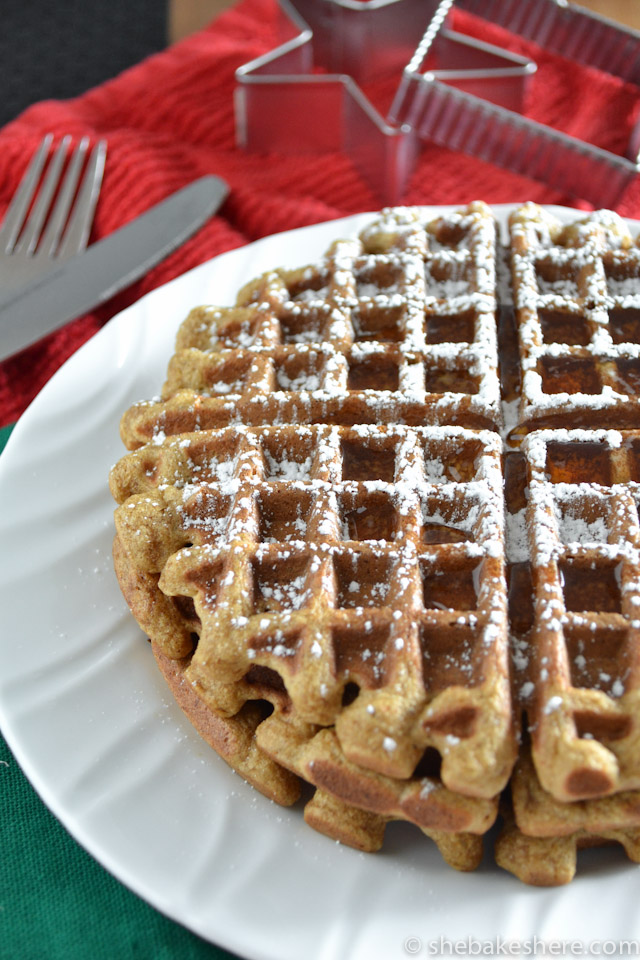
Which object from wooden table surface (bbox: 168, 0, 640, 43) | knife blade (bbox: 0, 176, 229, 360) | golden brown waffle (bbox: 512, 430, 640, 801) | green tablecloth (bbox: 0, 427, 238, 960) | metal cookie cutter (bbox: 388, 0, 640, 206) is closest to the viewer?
golden brown waffle (bbox: 512, 430, 640, 801)

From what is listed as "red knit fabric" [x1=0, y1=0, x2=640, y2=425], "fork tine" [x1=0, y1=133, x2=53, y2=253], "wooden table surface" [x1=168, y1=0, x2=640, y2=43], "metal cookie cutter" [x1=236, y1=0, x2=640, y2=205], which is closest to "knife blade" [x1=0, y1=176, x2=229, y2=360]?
"red knit fabric" [x1=0, y1=0, x2=640, y2=425]

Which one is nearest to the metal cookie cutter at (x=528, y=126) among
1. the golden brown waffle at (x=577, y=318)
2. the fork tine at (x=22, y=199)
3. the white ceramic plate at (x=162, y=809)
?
the golden brown waffle at (x=577, y=318)

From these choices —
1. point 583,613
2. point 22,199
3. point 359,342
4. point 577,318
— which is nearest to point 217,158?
point 22,199

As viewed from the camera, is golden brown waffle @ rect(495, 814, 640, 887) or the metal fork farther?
the metal fork

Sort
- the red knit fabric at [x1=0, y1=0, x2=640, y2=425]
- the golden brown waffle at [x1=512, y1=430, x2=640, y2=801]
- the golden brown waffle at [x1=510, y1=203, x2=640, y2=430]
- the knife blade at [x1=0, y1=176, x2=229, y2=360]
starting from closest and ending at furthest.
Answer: the golden brown waffle at [x1=512, y1=430, x2=640, y2=801], the golden brown waffle at [x1=510, y1=203, x2=640, y2=430], the knife blade at [x1=0, y1=176, x2=229, y2=360], the red knit fabric at [x1=0, y1=0, x2=640, y2=425]

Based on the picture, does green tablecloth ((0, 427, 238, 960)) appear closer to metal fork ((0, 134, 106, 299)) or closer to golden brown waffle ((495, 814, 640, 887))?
golden brown waffle ((495, 814, 640, 887))

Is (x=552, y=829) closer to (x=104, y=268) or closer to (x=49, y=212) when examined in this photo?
(x=104, y=268)

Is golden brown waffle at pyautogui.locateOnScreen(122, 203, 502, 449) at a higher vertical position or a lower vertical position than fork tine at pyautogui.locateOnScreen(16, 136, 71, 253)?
higher

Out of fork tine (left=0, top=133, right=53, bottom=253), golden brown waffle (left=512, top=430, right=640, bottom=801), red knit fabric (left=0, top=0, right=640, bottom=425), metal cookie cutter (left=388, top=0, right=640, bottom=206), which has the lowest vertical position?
fork tine (left=0, top=133, right=53, bottom=253)

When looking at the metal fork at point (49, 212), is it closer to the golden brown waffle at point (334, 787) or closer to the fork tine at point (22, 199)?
the fork tine at point (22, 199)
